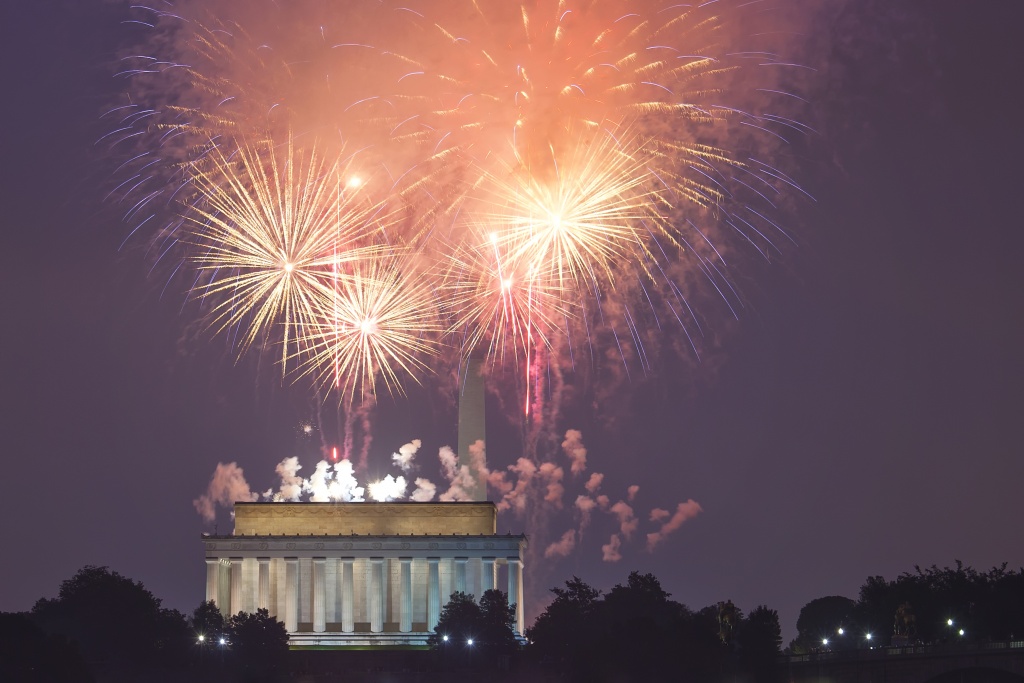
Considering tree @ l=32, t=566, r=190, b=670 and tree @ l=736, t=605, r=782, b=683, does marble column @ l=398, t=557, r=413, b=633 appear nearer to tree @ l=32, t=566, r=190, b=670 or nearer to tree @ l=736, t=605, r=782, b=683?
tree @ l=32, t=566, r=190, b=670

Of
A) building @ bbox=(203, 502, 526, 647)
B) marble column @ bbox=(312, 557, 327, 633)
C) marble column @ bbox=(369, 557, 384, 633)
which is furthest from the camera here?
building @ bbox=(203, 502, 526, 647)

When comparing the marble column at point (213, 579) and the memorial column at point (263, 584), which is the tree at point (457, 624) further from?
the marble column at point (213, 579)

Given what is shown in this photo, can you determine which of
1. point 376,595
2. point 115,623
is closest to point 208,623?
point 115,623

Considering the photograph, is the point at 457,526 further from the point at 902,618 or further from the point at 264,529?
the point at 902,618

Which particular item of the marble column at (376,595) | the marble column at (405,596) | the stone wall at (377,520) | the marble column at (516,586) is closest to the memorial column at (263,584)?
the stone wall at (377,520)

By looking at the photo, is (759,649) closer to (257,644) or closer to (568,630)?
(568,630)

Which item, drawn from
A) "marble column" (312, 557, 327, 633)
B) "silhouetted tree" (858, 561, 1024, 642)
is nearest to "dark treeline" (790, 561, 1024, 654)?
"silhouetted tree" (858, 561, 1024, 642)
